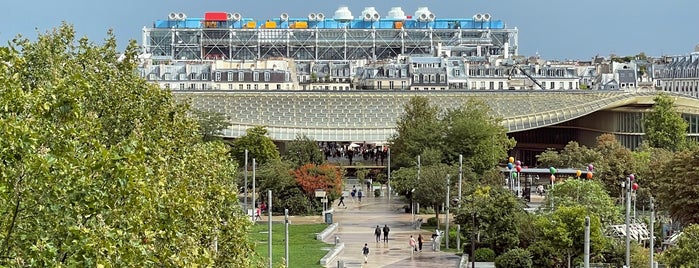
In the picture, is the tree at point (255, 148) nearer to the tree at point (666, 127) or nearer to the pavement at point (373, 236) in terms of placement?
the pavement at point (373, 236)

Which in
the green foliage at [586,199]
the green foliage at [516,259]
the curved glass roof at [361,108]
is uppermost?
the curved glass roof at [361,108]

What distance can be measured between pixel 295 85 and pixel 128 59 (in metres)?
119

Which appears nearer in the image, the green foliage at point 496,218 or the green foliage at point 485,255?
the green foliage at point 485,255

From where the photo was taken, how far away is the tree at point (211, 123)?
9331 cm

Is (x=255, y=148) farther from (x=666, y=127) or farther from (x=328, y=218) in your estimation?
(x=666, y=127)

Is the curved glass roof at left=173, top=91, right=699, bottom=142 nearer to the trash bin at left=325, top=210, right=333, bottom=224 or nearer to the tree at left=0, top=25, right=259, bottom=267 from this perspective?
the trash bin at left=325, top=210, right=333, bottom=224

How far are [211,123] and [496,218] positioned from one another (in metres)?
43.8

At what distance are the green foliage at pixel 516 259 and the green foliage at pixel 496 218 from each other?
2599 millimetres

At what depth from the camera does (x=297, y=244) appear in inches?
2408

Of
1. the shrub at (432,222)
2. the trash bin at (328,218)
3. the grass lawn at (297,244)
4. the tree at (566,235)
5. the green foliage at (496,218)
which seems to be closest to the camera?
the tree at (566,235)

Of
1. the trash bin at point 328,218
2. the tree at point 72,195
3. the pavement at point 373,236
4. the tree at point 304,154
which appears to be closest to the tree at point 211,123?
the tree at point 304,154

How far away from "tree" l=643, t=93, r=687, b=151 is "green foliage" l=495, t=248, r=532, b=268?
142ft

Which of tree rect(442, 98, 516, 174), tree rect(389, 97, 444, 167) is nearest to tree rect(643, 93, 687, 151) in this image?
tree rect(442, 98, 516, 174)

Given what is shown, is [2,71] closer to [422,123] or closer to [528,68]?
[422,123]
